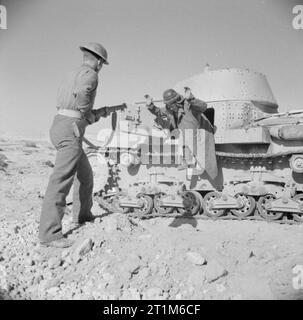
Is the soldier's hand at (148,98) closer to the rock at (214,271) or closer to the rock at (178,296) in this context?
the rock at (214,271)

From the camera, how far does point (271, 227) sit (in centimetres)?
672

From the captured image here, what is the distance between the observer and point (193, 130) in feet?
24.8

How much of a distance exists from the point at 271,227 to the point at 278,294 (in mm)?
3287

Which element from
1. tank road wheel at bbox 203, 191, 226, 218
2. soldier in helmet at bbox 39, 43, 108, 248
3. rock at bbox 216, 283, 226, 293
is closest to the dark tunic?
tank road wheel at bbox 203, 191, 226, 218

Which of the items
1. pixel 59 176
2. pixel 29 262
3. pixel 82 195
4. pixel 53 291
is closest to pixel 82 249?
pixel 29 262

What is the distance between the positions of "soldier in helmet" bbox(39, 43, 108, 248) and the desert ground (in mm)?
348

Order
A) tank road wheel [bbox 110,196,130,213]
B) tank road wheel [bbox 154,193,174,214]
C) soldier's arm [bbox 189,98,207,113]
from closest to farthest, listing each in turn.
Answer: soldier's arm [bbox 189,98,207,113] → tank road wheel [bbox 154,193,174,214] → tank road wheel [bbox 110,196,130,213]

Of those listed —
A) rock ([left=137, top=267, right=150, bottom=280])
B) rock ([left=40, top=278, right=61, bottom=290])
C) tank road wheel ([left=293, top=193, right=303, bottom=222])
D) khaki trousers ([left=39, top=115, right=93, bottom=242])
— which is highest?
khaki trousers ([left=39, top=115, right=93, bottom=242])

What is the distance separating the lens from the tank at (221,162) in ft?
23.4

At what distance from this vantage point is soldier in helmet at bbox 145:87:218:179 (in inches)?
293

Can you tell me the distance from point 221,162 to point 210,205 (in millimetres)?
1074

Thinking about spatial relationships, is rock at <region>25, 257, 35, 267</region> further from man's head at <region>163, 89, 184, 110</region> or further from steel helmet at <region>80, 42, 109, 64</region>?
man's head at <region>163, 89, 184, 110</region>

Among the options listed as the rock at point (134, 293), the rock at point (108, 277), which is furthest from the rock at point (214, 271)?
the rock at point (108, 277)
